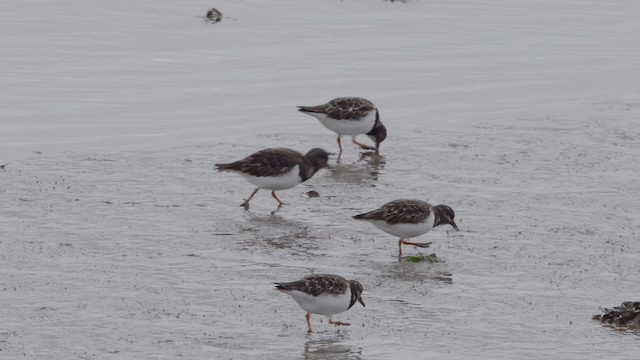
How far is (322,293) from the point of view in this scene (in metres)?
13.5

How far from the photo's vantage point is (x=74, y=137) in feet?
74.8

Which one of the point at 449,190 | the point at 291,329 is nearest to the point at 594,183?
the point at 449,190

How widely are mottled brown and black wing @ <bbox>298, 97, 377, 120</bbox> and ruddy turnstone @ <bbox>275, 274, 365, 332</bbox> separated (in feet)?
30.3

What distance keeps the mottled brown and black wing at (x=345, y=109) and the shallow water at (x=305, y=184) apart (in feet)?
2.70

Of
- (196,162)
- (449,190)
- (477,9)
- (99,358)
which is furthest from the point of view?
(477,9)

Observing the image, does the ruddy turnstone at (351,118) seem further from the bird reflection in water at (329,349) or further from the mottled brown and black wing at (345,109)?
the bird reflection in water at (329,349)

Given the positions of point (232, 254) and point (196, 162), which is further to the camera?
point (196, 162)

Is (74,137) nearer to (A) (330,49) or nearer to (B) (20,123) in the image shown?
(B) (20,123)

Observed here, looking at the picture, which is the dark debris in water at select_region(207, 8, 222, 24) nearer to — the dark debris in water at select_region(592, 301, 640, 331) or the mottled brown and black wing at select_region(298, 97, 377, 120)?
the mottled brown and black wing at select_region(298, 97, 377, 120)

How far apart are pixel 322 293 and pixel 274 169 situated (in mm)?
5610

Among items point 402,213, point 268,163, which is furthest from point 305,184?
point 402,213

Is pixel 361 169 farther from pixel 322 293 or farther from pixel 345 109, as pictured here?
pixel 322 293

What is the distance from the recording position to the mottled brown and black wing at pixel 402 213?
54.1 ft

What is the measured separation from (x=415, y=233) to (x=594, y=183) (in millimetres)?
5045
